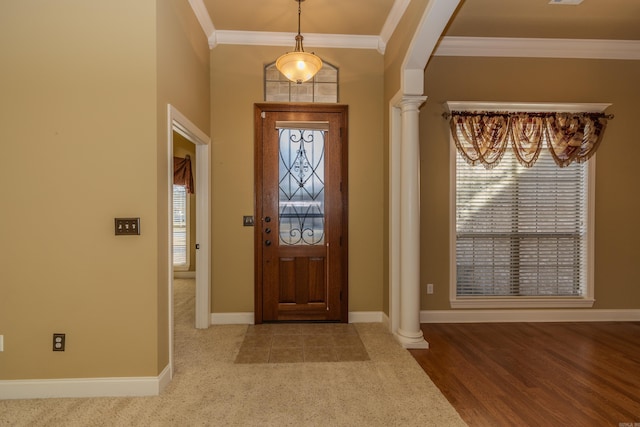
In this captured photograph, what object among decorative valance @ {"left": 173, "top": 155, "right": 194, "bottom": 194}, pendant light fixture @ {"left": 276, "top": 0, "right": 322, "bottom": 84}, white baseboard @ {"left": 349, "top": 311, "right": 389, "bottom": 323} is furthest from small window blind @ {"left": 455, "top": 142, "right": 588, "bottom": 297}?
decorative valance @ {"left": 173, "top": 155, "right": 194, "bottom": 194}

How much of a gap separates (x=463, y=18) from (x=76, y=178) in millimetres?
3792

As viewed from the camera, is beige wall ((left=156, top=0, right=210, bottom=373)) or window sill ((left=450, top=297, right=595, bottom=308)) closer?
beige wall ((left=156, top=0, right=210, bottom=373))

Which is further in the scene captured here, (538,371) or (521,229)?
(521,229)

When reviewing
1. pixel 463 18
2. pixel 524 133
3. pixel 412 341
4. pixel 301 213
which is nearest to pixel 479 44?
pixel 463 18

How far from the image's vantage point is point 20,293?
226cm

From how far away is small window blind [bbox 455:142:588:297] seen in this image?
12.9 feet

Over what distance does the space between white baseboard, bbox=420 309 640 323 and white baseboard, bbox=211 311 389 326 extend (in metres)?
0.53

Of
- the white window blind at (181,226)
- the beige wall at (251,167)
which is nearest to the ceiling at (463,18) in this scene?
the beige wall at (251,167)

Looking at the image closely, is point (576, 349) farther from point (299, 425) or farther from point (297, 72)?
point (297, 72)

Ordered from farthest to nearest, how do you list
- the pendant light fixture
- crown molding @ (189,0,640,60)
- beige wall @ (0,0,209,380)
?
crown molding @ (189,0,640,60), the pendant light fixture, beige wall @ (0,0,209,380)

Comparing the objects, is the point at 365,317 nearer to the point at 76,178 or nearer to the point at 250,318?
the point at 250,318

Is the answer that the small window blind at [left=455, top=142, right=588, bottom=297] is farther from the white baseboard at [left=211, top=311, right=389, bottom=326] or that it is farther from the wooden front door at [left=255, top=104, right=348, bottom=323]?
the wooden front door at [left=255, top=104, right=348, bottom=323]

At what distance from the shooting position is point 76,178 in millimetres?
2260

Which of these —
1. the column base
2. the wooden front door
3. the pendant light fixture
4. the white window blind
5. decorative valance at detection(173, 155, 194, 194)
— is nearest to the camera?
the pendant light fixture
